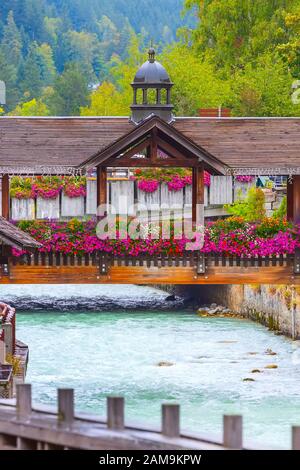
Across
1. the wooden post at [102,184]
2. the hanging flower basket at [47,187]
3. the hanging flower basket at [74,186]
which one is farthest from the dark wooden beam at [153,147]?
the hanging flower basket at [47,187]

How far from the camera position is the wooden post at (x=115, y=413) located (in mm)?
17781

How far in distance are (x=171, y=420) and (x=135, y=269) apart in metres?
27.6

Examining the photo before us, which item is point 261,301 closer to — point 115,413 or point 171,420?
point 115,413

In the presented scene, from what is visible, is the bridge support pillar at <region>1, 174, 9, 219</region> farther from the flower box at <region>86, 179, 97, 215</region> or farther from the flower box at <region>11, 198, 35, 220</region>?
the flower box at <region>11, 198, 35, 220</region>

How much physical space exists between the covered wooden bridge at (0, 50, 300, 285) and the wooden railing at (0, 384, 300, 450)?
24706 mm

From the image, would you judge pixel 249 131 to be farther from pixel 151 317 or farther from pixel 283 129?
pixel 151 317

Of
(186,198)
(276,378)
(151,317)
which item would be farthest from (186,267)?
(186,198)

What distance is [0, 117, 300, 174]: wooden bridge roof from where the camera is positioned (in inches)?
1805

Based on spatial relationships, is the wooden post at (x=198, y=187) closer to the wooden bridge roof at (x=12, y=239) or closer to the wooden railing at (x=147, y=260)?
the wooden railing at (x=147, y=260)

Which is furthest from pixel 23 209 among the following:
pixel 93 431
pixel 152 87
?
pixel 93 431

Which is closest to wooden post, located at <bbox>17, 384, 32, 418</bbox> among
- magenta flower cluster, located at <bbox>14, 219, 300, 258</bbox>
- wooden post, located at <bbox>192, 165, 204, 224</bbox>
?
magenta flower cluster, located at <bbox>14, 219, 300, 258</bbox>

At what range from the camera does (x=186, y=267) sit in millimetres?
44844

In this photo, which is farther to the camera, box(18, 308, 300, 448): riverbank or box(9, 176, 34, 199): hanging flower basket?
box(9, 176, 34, 199): hanging flower basket
